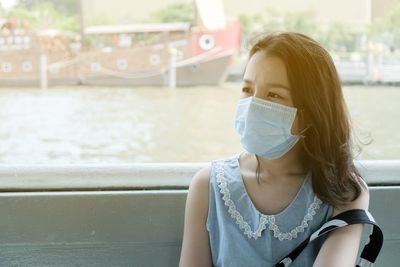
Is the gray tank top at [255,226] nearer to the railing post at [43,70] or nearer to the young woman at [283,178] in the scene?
the young woman at [283,178]

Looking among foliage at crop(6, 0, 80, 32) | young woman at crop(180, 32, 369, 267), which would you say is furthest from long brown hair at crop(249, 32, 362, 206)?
foliage at crop(6, 0, 80, 32)

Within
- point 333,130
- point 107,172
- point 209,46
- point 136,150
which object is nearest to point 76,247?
point 107,172

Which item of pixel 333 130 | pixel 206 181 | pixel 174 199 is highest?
pixel 333 130

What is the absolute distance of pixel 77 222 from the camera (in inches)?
Result: 56.9

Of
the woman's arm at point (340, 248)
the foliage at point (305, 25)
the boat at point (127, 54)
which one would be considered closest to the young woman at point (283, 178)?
the woman's arm at point (340, 248)

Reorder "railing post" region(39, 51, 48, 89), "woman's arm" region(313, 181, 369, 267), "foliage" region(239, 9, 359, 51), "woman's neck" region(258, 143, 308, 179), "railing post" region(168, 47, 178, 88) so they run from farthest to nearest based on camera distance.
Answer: "railing post" region(168, 47, 178, 88), "railing post" region(39, 51, 48, 89), "foliage" region(239, 9, 359, 51), "woman's neck" region(258, 143, 308, 179), "woman's arm" region(313, 181, 369, 267)

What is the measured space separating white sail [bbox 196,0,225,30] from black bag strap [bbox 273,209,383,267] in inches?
53.1

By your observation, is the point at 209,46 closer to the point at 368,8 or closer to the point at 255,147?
the point at 368,8

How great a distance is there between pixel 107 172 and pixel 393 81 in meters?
1.48

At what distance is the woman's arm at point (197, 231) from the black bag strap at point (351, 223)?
168 mm

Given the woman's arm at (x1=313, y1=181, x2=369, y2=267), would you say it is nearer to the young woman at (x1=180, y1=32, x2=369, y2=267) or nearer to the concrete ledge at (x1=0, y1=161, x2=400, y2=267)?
the young woman at (x1=180, y1=32, x2=369, y2=267)

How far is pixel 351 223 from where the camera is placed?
1152 mm

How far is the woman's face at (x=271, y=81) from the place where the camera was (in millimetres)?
1165

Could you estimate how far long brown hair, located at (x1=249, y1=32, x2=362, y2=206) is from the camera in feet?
3.79
